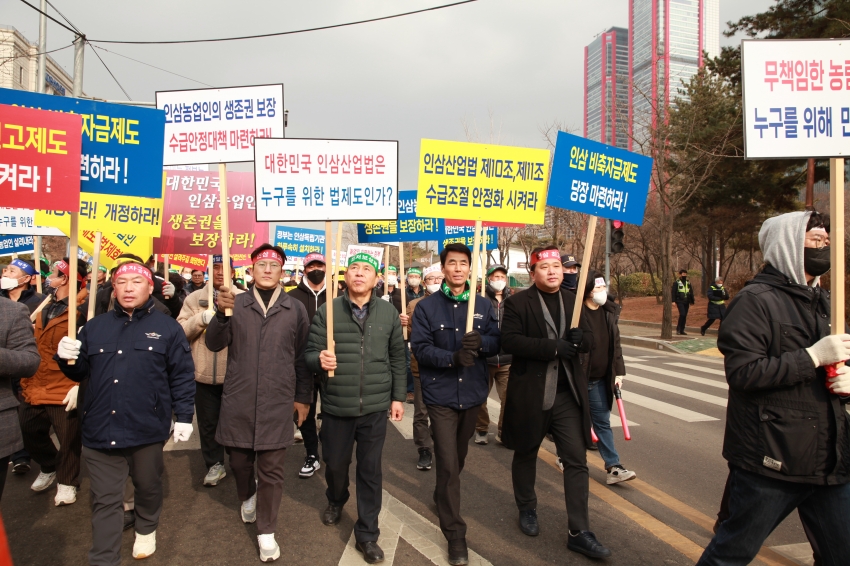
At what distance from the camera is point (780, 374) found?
2564 mm

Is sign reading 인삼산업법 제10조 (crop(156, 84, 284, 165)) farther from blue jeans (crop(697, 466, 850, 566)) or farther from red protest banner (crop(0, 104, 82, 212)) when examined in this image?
blue jeans (crop(697, 466, 850, 566))

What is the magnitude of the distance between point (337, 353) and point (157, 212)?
3835 mm

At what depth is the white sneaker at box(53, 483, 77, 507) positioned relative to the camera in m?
4.75

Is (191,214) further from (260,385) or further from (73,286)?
(260,385)

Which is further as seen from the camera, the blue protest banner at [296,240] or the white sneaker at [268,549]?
the blue protest banner at [296,240]

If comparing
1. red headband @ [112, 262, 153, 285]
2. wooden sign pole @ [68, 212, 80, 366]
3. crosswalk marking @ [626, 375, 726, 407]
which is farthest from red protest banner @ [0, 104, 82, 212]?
crosswalk marking @ [626, 375, 726, 407]

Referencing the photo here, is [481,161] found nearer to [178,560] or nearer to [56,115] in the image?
[56,115]

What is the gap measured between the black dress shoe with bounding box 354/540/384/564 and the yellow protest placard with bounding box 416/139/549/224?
2.52 m

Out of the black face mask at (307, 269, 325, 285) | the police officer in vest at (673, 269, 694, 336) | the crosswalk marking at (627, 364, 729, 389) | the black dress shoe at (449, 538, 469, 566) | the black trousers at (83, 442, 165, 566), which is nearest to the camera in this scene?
the black trousers at (83, 442, 165, 566)

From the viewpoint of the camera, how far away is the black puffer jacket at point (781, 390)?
2559 mm

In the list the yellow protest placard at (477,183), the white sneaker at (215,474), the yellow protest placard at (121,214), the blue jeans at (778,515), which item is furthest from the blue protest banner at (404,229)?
the blue jeans at (778,515)

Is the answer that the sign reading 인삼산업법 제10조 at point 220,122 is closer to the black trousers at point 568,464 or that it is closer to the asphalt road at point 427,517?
the asphalt road at point 427,517

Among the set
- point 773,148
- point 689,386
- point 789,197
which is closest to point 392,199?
point 773,148

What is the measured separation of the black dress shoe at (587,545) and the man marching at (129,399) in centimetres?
263
